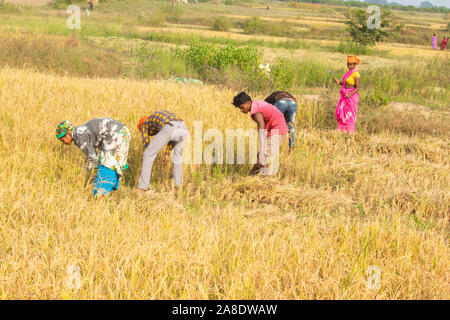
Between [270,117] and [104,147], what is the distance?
2038 millimetres

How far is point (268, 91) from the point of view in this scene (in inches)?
371

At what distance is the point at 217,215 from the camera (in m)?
3.62

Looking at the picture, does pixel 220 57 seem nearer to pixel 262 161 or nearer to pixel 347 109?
pixel 347 109

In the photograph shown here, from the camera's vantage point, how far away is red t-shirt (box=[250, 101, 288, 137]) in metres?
4.64

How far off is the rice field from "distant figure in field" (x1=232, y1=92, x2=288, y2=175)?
297mm

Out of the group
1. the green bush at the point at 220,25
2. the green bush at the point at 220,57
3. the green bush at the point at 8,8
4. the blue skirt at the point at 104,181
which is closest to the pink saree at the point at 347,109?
the blue skirt at the point at 104,181

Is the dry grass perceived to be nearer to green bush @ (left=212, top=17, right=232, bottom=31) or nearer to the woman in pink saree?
the woman in pink saree

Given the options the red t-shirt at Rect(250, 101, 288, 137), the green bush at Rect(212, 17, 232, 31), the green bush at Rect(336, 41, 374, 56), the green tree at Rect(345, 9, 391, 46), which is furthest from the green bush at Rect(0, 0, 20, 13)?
the red t-shirt at Rect(250, 101, 288, 137)

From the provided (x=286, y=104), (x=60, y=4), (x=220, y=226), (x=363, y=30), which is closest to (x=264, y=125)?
(x=286, y=104)

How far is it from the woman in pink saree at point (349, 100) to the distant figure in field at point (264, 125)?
2.23 meters

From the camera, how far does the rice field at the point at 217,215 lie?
8.27 ft

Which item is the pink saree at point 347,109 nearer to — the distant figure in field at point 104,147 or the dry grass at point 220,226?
the dry grass at point 220,226

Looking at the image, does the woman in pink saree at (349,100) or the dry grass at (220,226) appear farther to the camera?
the woman in pink saree at (349,100)

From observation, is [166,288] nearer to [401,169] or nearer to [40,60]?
[401,169]
